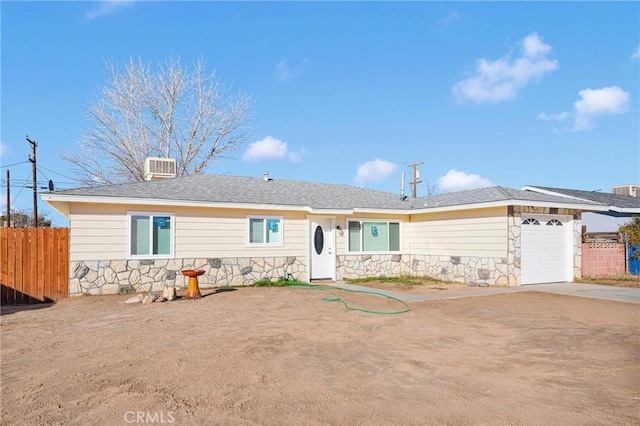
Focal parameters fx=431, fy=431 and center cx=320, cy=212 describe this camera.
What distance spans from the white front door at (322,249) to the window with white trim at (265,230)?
131 cm

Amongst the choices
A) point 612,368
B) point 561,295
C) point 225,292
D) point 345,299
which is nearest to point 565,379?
point 612,368

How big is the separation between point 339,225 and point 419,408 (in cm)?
1218

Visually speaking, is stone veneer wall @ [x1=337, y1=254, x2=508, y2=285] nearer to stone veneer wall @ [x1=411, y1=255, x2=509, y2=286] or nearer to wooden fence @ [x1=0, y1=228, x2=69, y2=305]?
stone veneer wall @ [x1=411, y1=255, x2=509, y2=286]

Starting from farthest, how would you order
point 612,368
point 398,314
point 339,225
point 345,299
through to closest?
point 339,225, point 345,299, point 398,314, point 612,368

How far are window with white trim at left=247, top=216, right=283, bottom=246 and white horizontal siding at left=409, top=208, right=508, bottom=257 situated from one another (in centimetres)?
591

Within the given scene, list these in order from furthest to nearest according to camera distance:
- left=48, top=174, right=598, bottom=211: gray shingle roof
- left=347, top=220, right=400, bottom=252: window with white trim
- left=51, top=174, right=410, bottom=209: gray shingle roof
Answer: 1. left=347, top=220, right=400, bottom=252: window with white trim
2. left=48, top=174, right=598, bottom=211: gray shingle roof
3. left=51, top=174, right=410, bottom=209: gray shingle roof

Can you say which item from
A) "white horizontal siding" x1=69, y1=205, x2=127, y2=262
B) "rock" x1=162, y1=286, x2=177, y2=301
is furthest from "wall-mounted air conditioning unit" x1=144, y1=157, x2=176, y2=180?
"rock" x1=162, y1=286, x2=177, y2=301

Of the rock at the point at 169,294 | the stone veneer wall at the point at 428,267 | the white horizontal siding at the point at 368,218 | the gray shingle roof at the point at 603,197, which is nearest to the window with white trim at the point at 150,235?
the rock at the point at 169,294

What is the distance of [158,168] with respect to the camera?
16734 millimetres

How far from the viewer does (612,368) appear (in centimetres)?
557

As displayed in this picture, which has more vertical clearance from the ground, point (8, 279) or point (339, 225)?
point (339, 225)

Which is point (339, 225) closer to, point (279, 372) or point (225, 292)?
point (225, 292)

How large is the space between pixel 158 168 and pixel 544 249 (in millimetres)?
14432

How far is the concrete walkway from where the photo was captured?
11711mm
